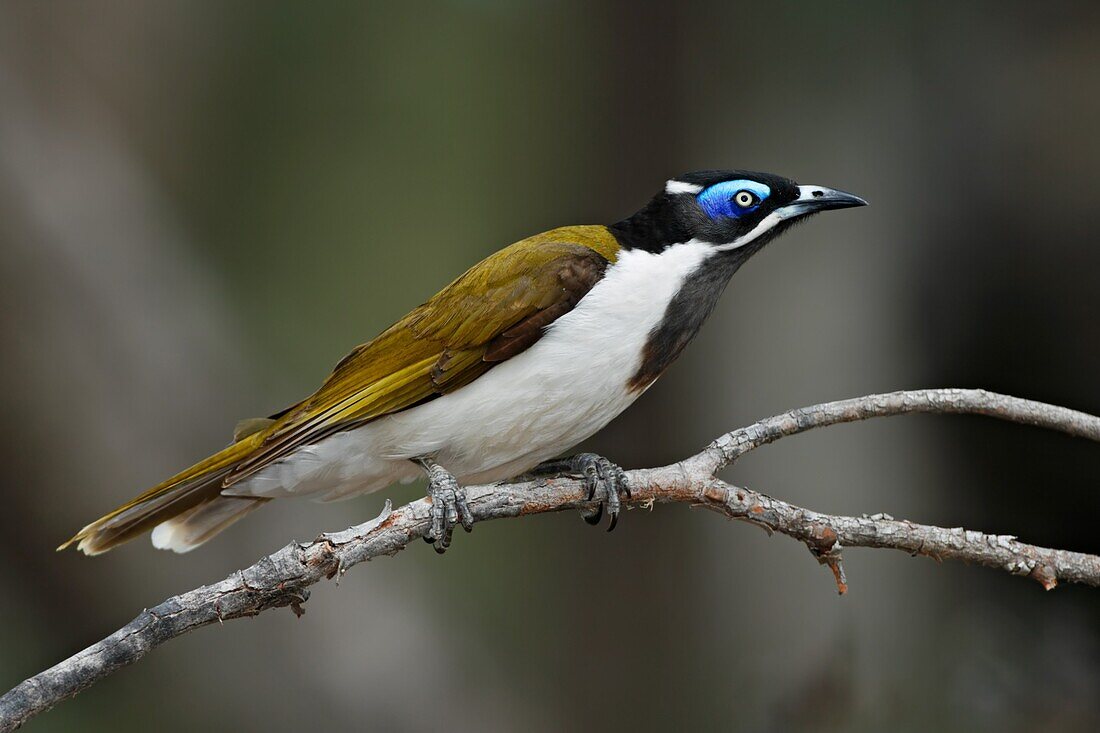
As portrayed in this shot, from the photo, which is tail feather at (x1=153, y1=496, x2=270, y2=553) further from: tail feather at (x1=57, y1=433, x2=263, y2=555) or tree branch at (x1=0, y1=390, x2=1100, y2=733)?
tree branch at (x1=0, y1=390, x2=1100, y2=733)

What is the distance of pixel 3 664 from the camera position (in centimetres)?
716

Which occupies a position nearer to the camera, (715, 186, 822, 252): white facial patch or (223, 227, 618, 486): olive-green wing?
(223, 227, 618, 486): olive-green wing

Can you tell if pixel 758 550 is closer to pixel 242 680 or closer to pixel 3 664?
pixel 242 680

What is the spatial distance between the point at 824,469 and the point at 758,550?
0.61 meters

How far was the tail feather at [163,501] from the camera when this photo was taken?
13.5 ft

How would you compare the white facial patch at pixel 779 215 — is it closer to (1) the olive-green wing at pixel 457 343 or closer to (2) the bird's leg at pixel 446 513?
(1) the olive-green wing at pixel 457 343

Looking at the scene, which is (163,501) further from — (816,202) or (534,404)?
(816,202)

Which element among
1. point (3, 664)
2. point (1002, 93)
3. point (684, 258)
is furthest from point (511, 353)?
point (3, 664)

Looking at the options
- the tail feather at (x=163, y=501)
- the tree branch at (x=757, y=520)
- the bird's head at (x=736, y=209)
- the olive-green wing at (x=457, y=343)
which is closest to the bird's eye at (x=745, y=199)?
the bird's head at (x=736, y=209)

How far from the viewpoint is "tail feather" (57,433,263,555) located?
13.5 ft

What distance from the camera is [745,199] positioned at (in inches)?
168

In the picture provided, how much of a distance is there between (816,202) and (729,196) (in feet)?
1.01

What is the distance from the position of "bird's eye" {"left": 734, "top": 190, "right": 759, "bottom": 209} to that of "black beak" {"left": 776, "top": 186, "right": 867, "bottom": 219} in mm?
98

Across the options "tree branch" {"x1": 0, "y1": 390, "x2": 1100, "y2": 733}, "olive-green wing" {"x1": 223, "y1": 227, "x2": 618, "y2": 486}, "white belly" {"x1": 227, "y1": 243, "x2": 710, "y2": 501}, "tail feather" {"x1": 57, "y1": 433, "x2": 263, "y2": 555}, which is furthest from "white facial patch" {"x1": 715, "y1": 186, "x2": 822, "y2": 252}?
"tail feather" {"x1": 57, "y1": 433, "x2": 263, "y2": 555}
